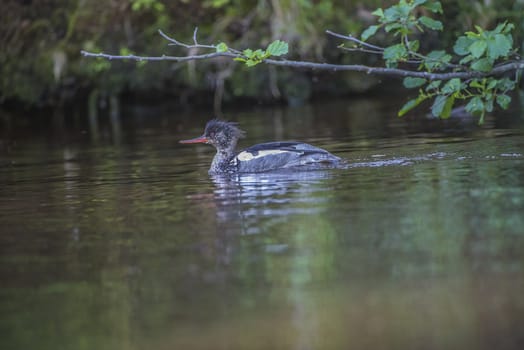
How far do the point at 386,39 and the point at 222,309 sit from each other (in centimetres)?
1536

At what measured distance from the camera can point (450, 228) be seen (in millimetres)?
6387

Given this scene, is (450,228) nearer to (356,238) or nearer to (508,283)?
(356,238)

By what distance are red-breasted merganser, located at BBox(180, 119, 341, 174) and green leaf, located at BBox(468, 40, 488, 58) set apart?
6.65ft

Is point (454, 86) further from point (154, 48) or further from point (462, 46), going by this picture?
point (154, 48)

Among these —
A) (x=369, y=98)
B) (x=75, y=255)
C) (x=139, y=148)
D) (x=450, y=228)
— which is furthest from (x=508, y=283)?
(x=369, y=98)

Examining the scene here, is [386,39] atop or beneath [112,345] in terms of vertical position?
atop

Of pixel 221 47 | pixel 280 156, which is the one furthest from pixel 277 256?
pixel 280 156

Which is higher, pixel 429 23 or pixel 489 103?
pixel 429 23

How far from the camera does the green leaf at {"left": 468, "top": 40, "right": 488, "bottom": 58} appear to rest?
870 cm

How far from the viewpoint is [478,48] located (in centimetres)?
873

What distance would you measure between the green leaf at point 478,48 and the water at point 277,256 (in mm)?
1024

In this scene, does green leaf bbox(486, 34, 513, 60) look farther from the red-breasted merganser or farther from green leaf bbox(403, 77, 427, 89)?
the red-breasted merganser

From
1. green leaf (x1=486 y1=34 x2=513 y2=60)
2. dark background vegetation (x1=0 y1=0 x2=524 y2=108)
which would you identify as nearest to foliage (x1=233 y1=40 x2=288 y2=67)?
green leaf (x1=486 y1=34 x2=513 y2=60)

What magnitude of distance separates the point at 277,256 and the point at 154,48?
1566cm
